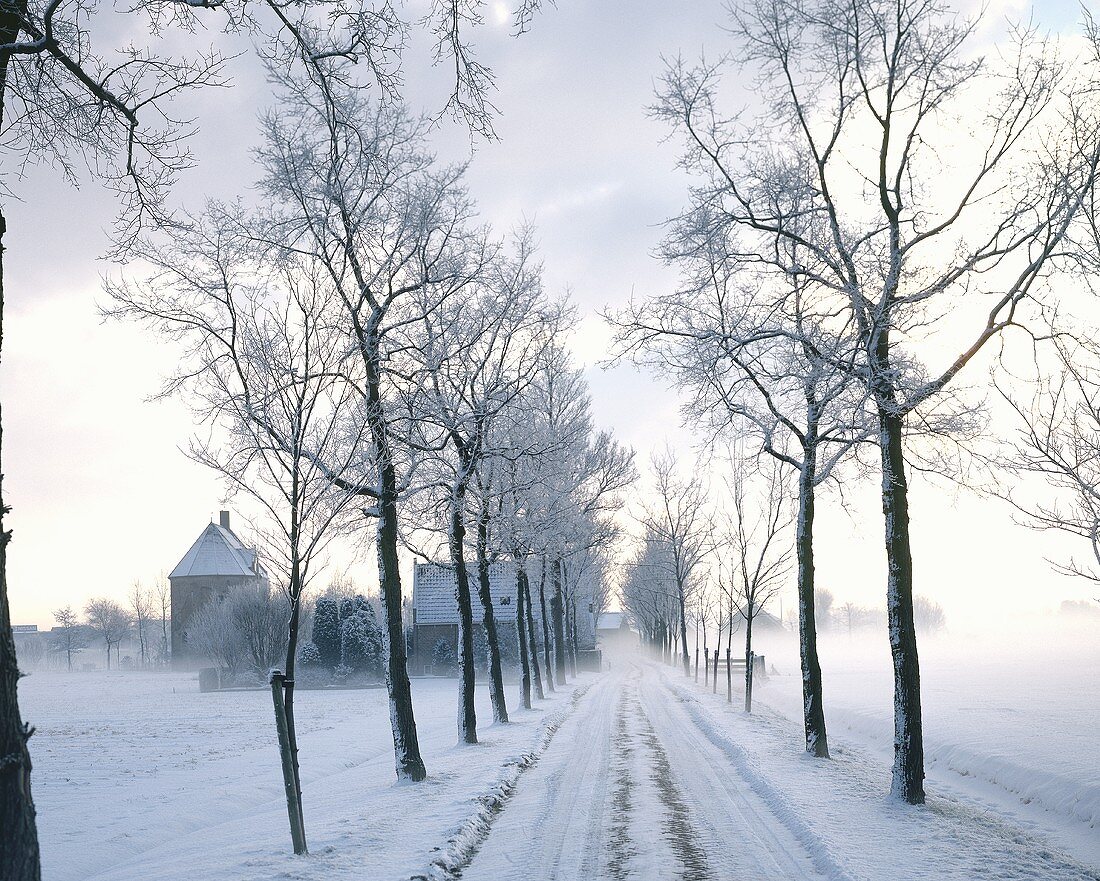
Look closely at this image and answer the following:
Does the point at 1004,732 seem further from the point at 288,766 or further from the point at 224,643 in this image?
the point at 224,643

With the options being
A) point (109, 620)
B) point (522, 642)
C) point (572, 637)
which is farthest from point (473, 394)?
point (109, 620)

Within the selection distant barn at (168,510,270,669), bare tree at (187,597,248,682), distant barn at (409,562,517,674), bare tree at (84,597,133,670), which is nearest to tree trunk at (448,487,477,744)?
distant barn at (409,562,517,674)

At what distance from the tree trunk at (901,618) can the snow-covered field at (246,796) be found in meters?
5.21

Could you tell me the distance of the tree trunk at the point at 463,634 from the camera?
16.2m

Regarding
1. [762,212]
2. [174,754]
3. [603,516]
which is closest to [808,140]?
[762,212]

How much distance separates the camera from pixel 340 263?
12445 mm

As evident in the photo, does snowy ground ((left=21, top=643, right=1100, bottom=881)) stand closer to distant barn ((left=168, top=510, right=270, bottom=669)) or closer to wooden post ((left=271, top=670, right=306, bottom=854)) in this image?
wooden post ((left=271, top=670, right=306, bottom=854))

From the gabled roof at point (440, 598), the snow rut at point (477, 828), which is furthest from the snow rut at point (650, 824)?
the gabled roof at point (440, 598)

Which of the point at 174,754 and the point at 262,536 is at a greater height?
the point at 262,536

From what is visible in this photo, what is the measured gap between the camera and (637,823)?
9.03 m

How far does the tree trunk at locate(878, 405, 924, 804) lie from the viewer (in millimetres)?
10109

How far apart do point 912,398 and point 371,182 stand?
8.25 meters

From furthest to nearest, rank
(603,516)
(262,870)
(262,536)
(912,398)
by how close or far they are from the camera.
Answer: (603,516), (912,398), (262,536), (262,870)

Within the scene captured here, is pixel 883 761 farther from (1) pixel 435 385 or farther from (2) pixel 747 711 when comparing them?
(1) pixel 435 385
